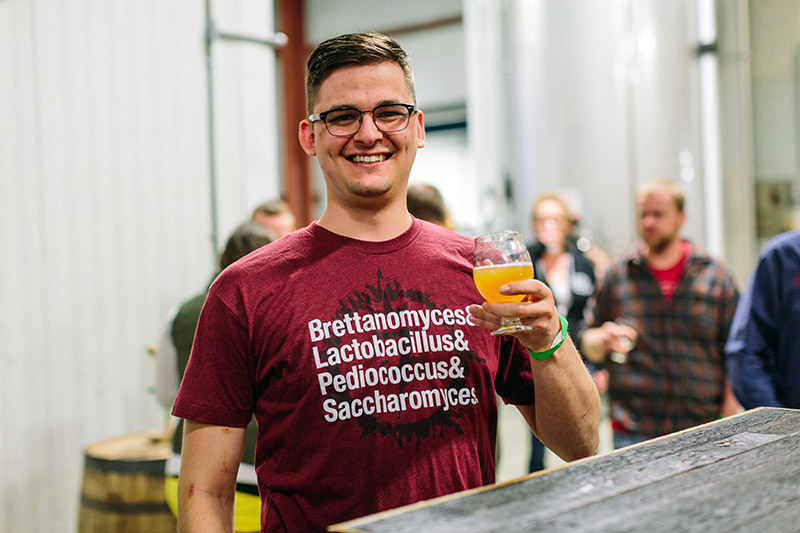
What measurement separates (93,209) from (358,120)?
7.81 feet

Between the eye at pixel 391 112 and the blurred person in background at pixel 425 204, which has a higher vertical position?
the eye at pixel 391 112

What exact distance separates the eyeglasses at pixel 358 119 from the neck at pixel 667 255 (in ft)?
7.48

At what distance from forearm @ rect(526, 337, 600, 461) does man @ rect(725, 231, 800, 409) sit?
44.1 inches

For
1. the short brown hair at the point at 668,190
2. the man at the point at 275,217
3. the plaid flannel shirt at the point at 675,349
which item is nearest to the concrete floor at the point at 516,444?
the plaid flannel shirt at the point at 675,349

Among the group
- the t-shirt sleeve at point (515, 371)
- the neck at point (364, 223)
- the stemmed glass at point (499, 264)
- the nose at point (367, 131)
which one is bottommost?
the t-shirt sleeve at point (515, 371)

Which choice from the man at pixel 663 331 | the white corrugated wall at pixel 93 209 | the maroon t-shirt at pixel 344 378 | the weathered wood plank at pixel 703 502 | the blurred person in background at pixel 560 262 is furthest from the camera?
the blurred person in background at pixel 560 262

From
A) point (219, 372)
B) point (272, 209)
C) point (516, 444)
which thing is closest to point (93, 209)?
point (272, 209)

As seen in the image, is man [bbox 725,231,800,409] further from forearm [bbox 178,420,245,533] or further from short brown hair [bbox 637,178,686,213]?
forearm [bbox 178,420,245,533]

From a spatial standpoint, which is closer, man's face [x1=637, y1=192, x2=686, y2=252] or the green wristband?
the green wristband

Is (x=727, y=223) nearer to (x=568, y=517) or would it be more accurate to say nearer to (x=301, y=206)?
(x=568, y=517)

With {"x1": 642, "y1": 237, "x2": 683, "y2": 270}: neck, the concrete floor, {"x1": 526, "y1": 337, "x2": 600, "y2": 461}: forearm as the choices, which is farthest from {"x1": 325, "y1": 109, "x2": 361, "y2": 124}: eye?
the concrete floor

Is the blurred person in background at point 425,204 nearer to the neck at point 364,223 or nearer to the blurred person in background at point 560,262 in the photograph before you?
the blurred person in background at point 560,262

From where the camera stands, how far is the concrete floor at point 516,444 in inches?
198

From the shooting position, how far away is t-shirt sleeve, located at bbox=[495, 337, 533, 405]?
1.62 meters
